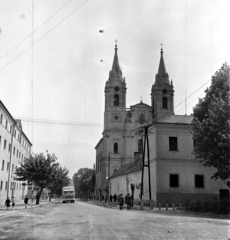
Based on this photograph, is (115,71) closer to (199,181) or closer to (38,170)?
(38,170)

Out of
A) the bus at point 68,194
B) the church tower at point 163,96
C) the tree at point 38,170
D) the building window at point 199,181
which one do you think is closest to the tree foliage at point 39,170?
the tree at point 38,170

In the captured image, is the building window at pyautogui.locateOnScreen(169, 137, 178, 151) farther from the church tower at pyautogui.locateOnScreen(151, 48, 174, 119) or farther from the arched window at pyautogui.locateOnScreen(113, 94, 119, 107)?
the arched window at pyautogui.locateOnScreen(113, 94, 119, 107)

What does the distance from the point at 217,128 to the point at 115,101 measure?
50.0 meters

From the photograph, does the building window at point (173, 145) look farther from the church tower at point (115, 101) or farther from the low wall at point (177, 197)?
the church tower at point (115, 101)

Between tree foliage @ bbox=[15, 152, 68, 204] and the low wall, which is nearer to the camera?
the low wall

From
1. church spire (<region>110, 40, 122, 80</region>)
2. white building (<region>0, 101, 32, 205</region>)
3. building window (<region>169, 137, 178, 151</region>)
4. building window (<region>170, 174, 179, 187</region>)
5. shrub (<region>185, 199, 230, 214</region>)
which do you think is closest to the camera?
shrub (<region>185, 199, 230, 214</region>)

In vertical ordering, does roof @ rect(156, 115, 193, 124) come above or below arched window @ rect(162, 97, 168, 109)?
below

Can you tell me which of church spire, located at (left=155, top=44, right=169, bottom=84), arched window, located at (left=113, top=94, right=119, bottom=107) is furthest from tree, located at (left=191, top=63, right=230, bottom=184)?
church spire, located at (left=155, top=44, right=169, bottom=84)

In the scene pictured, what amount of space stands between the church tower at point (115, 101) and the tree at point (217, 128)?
151 ft

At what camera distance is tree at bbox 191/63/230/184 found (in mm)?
20422

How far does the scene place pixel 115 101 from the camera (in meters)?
70.1

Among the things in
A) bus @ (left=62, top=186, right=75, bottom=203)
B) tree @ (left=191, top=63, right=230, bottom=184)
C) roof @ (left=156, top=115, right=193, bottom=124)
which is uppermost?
roof @ (left=156, top=115, right=193, bottom=124)

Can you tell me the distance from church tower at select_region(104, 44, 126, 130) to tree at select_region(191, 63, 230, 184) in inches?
1807

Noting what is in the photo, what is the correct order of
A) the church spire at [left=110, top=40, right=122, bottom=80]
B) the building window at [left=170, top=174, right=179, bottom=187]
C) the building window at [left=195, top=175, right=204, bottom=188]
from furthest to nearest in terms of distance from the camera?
the church spire at [left=110, top=40, right=122, bottom=80] → the building window at [left=195, top=175, right=204, bottom=188] → the building window at [left=170, top=174, right=179, bottom=187]
